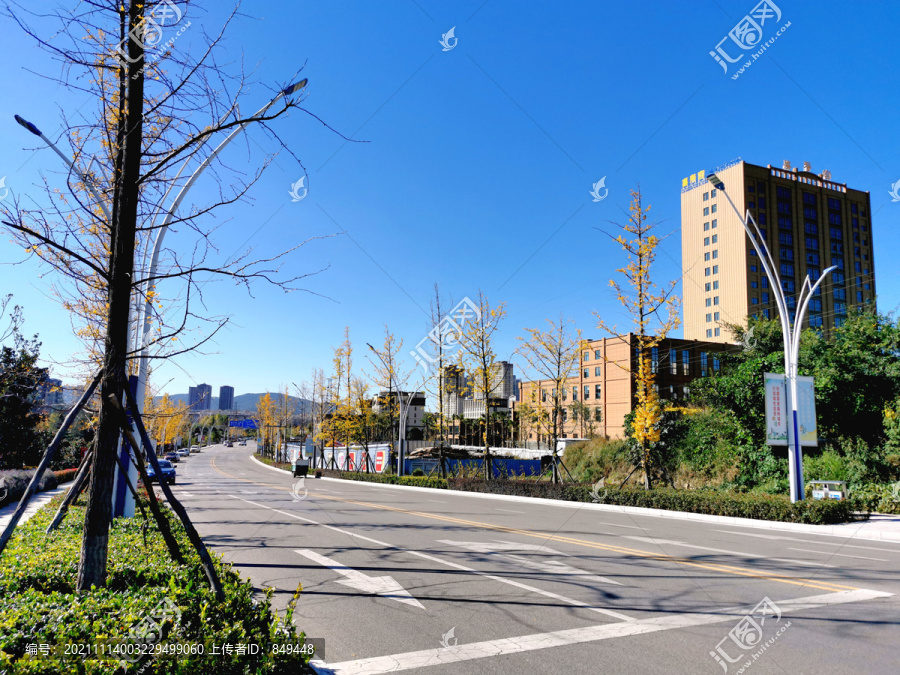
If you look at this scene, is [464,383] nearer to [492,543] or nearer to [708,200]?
[492,543]

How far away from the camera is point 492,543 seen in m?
11.7

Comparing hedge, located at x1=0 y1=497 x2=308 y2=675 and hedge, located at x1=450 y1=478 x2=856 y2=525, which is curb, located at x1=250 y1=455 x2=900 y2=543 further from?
hedge, located at x1=0 y1=497 x2=308 y2=675

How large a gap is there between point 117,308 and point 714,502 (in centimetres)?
1819

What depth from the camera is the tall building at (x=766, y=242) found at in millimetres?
77500

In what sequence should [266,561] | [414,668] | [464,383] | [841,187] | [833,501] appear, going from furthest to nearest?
[841,187] < [464,383] < [833,501] < [266,561] < [414,668]

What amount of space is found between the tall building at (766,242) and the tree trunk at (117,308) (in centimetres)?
8096

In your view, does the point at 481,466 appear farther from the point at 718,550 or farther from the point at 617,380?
the point at 718,550

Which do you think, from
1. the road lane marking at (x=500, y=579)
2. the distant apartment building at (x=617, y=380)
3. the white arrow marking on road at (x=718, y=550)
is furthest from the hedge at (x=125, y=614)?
the distant apartment building at (x=617, y=380)

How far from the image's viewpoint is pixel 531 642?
566 cm

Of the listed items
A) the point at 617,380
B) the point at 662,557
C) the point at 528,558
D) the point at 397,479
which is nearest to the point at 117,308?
the point at 528,558

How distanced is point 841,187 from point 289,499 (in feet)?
319

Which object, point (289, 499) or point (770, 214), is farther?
point (770, 214)

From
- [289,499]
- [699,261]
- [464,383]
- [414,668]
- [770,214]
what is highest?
[770,214]

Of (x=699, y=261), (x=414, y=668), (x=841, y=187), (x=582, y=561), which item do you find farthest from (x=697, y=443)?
(x=841, y=187)
